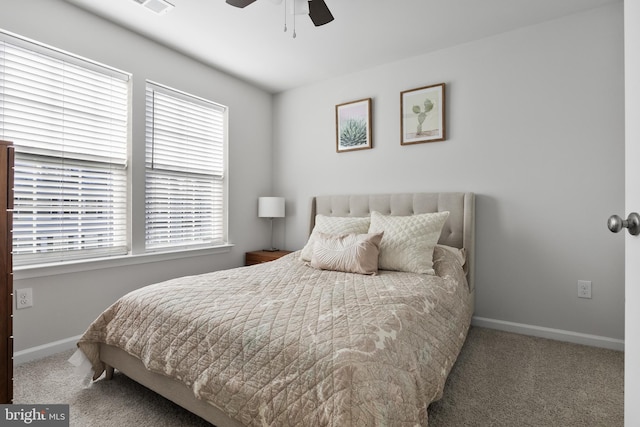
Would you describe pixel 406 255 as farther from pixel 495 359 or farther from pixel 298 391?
pixel 298 391

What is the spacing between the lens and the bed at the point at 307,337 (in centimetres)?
111

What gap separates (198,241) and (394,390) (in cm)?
271

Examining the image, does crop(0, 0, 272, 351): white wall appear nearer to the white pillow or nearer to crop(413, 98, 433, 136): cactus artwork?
crop(413, 98, 433, 136): cactus artwork

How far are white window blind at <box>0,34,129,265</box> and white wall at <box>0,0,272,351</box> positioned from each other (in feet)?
0.35

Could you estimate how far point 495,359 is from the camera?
7.26 feet

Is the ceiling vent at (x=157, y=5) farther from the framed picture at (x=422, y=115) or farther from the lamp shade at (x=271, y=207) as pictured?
the framed picture at (x=422, y=115)

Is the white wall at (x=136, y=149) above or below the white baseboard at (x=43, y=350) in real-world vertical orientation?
above

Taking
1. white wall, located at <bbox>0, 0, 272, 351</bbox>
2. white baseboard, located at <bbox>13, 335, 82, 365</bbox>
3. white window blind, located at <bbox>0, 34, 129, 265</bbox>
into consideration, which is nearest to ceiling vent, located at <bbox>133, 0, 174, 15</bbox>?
white wall, located at <bbox>0, 0, 272, 351</bbox>

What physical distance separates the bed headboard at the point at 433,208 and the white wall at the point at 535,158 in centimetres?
15

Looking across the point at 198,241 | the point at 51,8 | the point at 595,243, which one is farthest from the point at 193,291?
the point at 595,243

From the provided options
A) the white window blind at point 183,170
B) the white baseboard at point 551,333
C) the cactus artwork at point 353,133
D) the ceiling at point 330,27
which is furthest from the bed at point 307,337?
the ceiling at point 330,27
